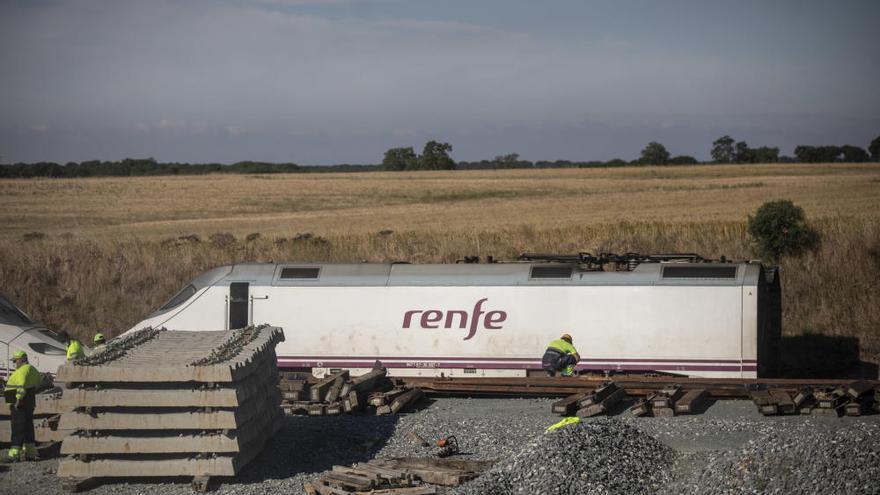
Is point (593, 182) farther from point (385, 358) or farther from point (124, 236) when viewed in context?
point (385, 358)

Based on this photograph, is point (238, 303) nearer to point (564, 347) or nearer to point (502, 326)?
point (502, 326)

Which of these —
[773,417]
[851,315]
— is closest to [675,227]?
[851,315]

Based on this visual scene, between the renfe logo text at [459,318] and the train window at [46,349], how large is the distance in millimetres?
7299

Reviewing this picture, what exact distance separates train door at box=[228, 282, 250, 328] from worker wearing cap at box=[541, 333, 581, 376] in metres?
6.49

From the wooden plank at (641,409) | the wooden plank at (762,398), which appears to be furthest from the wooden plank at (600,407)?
the wooden plank at (762,398)

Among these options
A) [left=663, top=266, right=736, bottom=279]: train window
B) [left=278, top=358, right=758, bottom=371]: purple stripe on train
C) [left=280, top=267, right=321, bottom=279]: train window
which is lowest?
[left=278, top=358, right=758, bottom=371]: purple stripe on train

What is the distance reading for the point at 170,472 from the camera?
1402 cm

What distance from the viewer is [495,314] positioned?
2012 cm

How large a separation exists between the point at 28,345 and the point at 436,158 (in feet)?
288

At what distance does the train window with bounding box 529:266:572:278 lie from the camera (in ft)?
66.0

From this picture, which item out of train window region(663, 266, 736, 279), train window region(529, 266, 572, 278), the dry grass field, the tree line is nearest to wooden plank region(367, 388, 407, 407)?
train window region(529, 266, 572, 278)

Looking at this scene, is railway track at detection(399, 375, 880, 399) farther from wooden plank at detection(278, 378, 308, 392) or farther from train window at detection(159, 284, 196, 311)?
train window at detection(159, 284, 196, 311)

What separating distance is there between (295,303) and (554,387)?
5689 mm

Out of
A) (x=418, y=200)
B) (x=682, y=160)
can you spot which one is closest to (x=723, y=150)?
(x=682, y=160)
